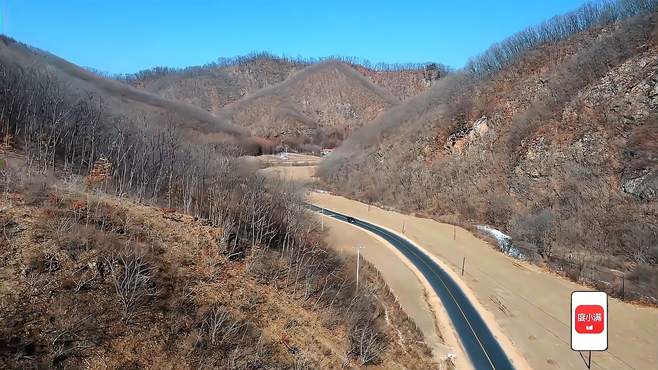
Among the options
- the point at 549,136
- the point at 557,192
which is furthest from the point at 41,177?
the point at 549,136

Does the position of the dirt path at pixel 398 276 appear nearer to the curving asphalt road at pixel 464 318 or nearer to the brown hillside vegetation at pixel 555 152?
the curving asphalt road at pixel 464 318

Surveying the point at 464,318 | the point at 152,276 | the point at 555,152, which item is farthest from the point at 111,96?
the point at 152,276

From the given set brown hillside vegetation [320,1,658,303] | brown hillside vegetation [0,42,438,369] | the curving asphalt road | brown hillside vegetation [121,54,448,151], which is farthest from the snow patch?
brown hillside vegetation [121,54,448,151]

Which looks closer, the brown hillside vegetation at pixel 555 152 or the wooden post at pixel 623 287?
the wooden post at pixel 623 287

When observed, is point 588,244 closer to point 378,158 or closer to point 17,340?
point 17,340

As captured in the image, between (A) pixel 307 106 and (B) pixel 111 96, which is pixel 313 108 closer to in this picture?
(A) pixel 307 106

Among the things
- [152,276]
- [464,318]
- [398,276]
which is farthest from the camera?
[398,276]

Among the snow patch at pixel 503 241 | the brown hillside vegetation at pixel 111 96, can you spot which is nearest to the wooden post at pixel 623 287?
the snow patch at pixel 503 241
